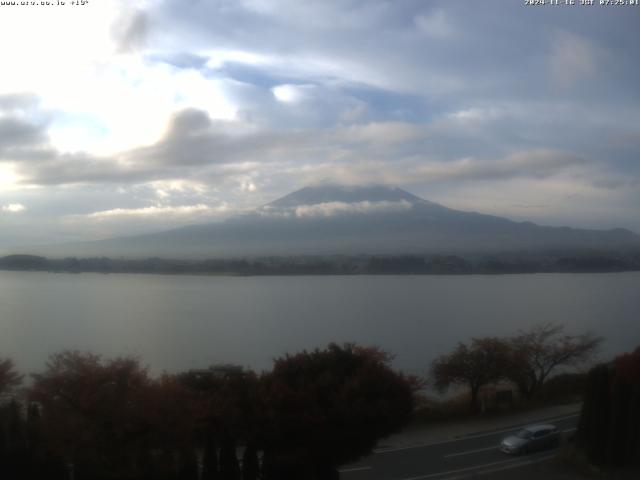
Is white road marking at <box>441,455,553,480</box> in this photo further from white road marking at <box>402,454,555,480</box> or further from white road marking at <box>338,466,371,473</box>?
white road marking at <box>338,466,371,473</box>

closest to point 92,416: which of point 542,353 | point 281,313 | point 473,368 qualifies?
point 473,368

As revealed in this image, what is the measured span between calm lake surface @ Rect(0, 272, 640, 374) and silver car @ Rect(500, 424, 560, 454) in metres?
6.31

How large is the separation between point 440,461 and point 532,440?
1.33m

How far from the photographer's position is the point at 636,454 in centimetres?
800

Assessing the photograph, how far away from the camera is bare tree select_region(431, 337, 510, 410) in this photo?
1452cm

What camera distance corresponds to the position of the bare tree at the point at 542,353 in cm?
1482

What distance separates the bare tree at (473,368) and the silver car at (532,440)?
4.65 metres

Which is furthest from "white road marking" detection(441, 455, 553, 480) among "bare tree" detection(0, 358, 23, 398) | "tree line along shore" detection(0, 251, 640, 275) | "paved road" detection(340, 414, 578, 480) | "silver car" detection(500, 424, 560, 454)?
"tree line along shore" detection(0, 251, 640, 275)

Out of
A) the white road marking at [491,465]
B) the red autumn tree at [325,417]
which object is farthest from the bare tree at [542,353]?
the red autumn tree at [325,417]

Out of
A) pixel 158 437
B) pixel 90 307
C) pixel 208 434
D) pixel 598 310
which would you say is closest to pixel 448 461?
pixel 208 434

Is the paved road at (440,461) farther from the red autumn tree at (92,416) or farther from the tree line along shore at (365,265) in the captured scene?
the tree line along shore at (365,265)

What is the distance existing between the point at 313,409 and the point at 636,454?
3.92 metres

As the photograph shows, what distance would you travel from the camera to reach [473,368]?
576 inches

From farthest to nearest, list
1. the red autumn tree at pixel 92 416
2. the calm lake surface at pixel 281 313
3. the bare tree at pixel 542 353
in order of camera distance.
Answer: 1. the calm lake surface at pixel 281 313
2. the bare tree at pixel 542 353
3. the red autumn tree at pixel 92 416
